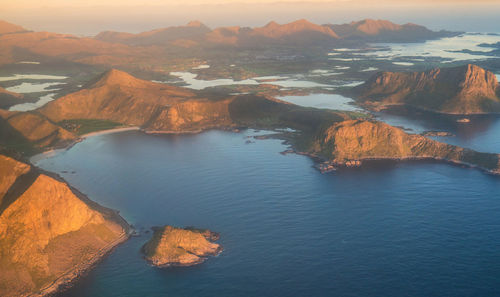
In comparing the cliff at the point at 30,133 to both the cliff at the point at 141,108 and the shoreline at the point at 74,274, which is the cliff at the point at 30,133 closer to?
the cliff at the point at 141,108

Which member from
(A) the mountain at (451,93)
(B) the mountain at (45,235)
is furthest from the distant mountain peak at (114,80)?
(B) the mountain at (45,235)

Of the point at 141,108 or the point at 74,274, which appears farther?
the point at 141,108

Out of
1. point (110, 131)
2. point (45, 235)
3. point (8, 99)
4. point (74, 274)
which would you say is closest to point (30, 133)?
point (110, 131)

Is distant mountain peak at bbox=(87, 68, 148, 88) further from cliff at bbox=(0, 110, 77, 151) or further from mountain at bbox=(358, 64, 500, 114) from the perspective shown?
mountain at bbox=(358, 64, 500, 114)

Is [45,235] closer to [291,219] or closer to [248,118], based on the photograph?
[291,219]

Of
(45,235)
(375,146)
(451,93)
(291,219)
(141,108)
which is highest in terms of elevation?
(451,93)
